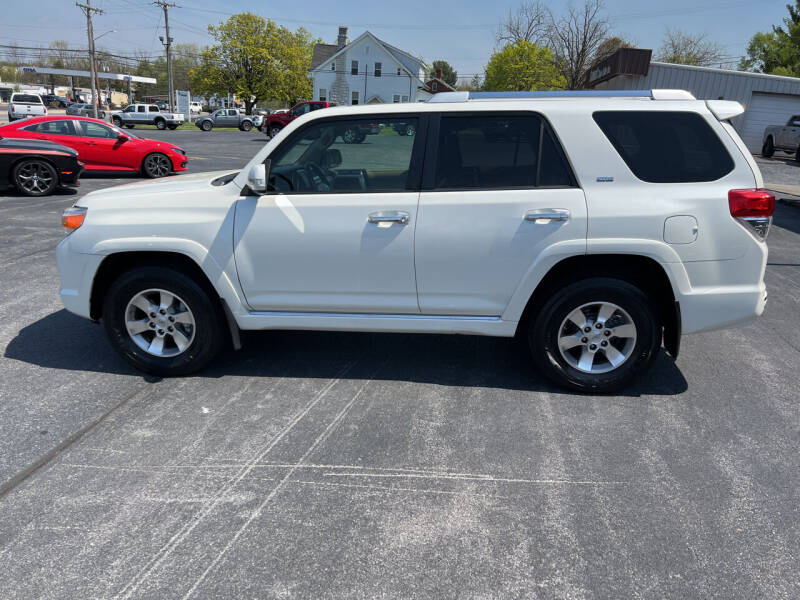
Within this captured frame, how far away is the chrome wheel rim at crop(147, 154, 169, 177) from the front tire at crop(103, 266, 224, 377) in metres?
13.1

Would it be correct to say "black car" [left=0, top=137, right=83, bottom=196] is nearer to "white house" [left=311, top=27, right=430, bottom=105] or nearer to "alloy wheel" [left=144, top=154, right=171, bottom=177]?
"alloy wheel" [left=144, top=154, right=171, bottom=177]

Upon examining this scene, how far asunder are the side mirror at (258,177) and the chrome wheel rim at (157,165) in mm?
13606

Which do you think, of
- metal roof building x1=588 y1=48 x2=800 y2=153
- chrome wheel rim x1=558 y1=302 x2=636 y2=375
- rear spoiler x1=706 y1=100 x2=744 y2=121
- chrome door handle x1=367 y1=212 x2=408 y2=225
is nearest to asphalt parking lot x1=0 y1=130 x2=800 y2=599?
chrome wheel rim x1=558 y1=302 x2=636 y2=375

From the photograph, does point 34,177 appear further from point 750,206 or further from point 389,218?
point 750,206

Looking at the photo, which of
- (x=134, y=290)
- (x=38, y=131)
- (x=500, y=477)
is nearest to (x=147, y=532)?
(x=500, y=477)

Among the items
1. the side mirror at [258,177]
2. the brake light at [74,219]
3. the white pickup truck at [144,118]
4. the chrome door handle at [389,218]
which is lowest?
the brake light at [74,219]

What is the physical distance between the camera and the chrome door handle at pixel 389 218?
13.3 feet

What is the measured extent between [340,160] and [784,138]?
28923 millimetres

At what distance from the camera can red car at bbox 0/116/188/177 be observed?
15656 mm

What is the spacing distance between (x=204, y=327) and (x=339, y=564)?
87.9 inches

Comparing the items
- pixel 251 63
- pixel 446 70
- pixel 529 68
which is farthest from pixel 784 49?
pixel 446 70

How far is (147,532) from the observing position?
9.28 feet

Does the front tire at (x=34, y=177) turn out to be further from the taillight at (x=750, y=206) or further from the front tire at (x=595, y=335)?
the taillight at (x=750, y=206)

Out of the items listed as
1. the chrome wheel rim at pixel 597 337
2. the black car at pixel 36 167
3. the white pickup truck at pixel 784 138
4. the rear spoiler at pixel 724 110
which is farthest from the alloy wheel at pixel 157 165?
the white pickup truck at pixel 784 138
